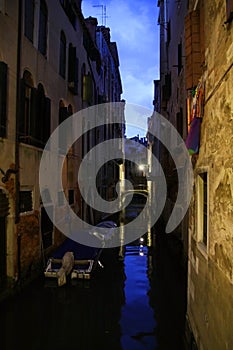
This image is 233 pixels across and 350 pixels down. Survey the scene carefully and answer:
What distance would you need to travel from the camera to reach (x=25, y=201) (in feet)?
33.8

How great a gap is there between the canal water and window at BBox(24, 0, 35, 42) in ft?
25.2

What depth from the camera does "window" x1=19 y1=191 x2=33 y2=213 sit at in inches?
394

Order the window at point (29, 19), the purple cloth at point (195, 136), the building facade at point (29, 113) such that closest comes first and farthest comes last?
the purple cloth at point (195, 136) < the building facade at point (29, 113) < the window at point (29, 19)

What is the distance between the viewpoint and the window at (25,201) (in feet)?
32.8

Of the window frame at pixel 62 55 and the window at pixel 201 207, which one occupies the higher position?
the window frame at pixel 62 55

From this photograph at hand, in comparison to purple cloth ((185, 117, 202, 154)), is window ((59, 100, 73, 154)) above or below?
above

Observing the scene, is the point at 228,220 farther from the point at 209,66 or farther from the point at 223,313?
the point at 209,66

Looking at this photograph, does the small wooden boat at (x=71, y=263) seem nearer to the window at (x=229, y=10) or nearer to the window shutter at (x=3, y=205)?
the window shutter at (x=3, y=205)

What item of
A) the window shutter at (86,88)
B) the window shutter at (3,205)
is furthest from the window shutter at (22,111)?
the window shutter at (86,88)

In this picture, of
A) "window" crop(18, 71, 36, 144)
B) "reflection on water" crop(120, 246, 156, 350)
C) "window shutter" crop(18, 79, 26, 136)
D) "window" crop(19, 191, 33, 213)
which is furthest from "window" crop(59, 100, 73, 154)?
"reflection on water" crop(120, 246, 156, 350)

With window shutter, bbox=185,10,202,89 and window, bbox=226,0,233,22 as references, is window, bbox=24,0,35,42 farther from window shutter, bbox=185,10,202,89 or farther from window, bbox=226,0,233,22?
window, bbox=226,0,233,22

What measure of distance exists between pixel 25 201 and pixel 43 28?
6.13m

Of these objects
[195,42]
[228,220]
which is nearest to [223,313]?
[228,220]

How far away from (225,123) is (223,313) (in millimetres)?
2242
